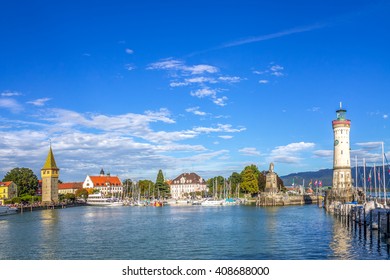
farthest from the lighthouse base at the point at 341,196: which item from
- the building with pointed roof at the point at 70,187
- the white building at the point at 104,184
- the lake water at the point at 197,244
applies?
the building with pointed roof at the point at 70,187

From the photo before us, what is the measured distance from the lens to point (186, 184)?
121 meters

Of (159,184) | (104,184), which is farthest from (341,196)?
(104,184)

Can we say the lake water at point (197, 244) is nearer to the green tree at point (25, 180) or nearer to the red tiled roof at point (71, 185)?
the green tree at point (25, 180)

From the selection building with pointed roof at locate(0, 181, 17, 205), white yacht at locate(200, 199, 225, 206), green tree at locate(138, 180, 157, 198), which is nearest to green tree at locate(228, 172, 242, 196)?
green tree at locate(138, 180, 157, 198)

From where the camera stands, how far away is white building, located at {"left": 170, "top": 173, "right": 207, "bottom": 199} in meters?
120

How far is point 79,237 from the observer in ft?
93.1

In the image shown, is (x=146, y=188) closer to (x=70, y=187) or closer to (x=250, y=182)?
(x=250, y=182)

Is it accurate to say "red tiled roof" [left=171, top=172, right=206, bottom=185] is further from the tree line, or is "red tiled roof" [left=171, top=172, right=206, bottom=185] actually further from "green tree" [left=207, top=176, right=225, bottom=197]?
"green tree" [left=207, top=176, right=225, bottom=197]

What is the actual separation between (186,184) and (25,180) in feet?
162

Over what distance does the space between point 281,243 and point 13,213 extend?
138 ft

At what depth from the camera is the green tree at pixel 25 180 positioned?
262 ft

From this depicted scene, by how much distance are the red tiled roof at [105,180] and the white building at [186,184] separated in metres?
14.7

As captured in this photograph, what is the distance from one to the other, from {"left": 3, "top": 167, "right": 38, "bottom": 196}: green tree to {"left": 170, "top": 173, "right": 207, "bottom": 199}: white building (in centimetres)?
4501
